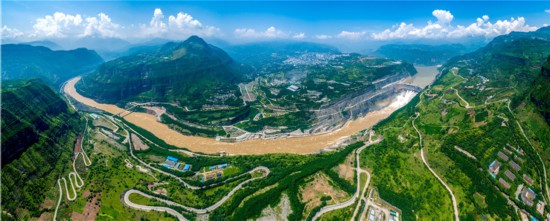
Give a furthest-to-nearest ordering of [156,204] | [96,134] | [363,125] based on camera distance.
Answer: [363,125]
[96,134]
[156,204]

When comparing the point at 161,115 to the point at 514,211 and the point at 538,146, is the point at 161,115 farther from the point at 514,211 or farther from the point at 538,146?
the point at 538,146

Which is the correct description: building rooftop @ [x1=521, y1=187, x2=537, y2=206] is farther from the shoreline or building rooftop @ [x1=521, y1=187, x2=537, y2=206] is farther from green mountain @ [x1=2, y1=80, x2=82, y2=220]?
green mountain @ [x1=2, y1=80, x2=82, y2=220]

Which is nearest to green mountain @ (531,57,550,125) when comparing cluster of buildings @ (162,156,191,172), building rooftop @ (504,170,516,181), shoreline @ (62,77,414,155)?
building rooftop @ (504,170,516,181)

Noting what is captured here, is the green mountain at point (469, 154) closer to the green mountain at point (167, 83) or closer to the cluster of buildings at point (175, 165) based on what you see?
the cluster of buildings at point (175, 165)

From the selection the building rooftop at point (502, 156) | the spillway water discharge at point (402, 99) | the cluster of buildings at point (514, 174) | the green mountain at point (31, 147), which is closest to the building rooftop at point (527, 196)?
the cluster of buildings at point (514, 174)

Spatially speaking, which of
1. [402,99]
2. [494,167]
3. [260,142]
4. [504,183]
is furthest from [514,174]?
[402,99]

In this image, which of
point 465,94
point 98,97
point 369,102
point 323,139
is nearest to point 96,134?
point 98,97
